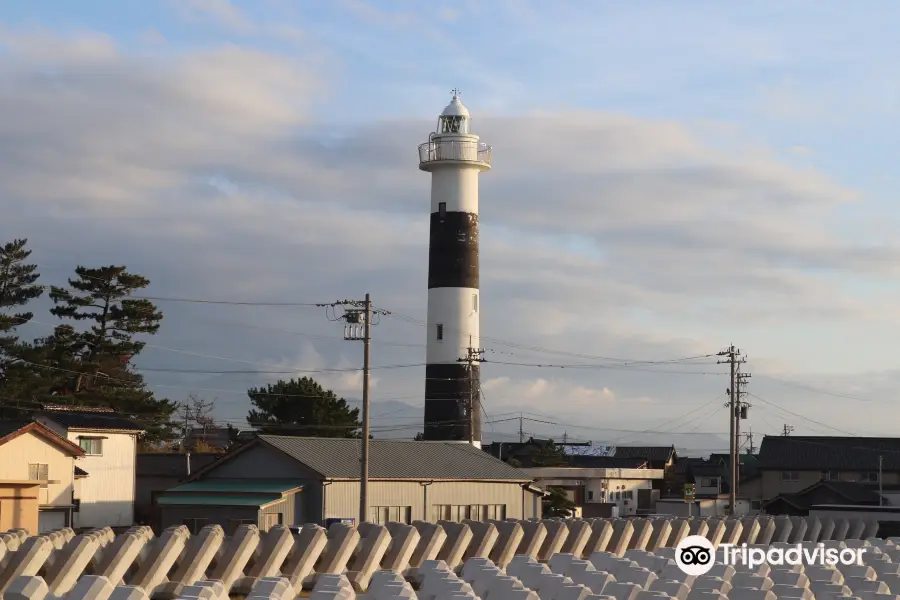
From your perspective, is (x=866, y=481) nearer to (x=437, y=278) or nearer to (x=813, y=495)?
(x=813, y=495)

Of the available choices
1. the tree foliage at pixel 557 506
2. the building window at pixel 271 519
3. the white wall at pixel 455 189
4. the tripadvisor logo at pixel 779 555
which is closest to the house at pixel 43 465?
the building window at pixel 271 519

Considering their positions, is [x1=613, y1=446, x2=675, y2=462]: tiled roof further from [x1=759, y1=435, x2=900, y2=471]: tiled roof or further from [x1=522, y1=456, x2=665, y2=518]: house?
[x1=759, y1=435, x2=900, y2=471]: tiled roof

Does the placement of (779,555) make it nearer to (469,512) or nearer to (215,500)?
(215,500)

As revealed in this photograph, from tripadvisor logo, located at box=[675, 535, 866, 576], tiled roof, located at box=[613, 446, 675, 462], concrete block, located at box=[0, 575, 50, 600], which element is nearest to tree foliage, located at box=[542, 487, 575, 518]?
tripadvisor logo, located at box=[675, 535, 866, 576]

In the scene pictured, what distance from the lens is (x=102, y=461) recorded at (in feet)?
174

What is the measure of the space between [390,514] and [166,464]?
18500 mm

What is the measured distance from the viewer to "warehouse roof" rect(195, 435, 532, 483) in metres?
46.5

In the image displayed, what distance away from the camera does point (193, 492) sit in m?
46.2

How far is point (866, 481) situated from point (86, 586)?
227ft

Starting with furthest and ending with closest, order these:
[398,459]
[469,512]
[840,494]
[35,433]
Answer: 1. [840,494]
2. [469,512]
3. [398,459]
4. [35,433]

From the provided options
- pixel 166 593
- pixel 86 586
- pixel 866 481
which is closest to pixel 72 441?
pixel 166 593

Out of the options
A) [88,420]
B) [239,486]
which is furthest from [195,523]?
[88,420]

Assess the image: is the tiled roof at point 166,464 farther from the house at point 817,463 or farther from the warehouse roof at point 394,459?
the house at point 817,463

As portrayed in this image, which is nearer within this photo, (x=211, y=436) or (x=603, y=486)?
(x=603, y=486)
